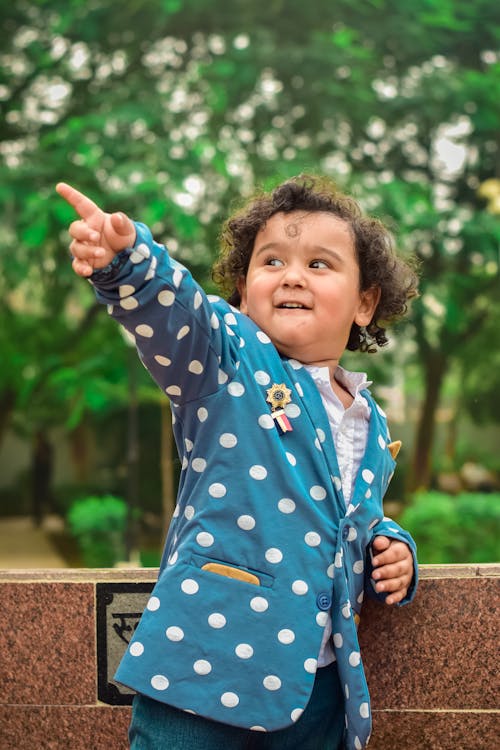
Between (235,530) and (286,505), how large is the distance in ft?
0.35

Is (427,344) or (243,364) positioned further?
(427,344)

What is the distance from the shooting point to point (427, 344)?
328 inches

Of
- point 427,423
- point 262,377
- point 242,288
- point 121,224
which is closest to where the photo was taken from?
point 121,224

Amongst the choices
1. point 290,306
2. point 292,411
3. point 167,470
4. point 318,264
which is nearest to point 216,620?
point 292,411

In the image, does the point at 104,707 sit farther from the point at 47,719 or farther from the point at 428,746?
the point at 428,746

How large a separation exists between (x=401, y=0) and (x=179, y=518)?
22.6 ft

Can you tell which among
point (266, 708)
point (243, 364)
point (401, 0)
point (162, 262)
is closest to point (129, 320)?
point (162, 262)

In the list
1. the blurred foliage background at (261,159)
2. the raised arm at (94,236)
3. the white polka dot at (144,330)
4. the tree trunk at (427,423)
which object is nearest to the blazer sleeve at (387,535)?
the white polka dot at (144,330)

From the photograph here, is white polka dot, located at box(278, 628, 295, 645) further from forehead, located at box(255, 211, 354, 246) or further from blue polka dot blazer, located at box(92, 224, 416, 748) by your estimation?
forehead, located at box(255, 211, 354, 246)

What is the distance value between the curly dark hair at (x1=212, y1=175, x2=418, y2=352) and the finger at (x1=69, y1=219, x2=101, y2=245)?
0.59 metres

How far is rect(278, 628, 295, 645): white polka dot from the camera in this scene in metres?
1.64

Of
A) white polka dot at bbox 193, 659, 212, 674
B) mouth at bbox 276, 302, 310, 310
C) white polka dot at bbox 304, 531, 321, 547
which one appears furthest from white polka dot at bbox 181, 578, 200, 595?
mouth at bbox 276, 302, 310, 310

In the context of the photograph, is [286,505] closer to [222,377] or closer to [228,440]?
[228,440]

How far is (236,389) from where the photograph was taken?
173 centimetres
